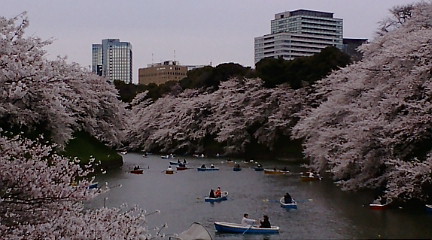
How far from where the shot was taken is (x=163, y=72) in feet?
425

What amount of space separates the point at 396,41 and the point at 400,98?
3.38 m

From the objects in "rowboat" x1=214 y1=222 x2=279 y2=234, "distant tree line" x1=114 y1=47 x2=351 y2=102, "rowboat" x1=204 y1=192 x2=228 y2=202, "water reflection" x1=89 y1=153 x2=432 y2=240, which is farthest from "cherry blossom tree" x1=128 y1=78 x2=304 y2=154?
"rowboat" x1=214 y1=222 x2=279 y2=234

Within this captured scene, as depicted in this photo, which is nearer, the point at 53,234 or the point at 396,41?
the point at 53,234

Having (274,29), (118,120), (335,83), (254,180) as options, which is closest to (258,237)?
(254,180)

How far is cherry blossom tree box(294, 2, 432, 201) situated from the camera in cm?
1912

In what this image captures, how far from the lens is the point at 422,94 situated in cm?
2019

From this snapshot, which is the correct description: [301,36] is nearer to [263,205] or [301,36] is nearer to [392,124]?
[263,205]

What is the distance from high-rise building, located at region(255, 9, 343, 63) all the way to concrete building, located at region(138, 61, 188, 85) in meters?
18.9

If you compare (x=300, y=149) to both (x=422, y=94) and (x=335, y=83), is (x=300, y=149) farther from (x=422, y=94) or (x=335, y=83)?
(x=422, y=94)

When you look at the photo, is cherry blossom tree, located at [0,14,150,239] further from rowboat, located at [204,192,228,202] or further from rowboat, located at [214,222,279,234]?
rowboat, located at [204,192,228,202]

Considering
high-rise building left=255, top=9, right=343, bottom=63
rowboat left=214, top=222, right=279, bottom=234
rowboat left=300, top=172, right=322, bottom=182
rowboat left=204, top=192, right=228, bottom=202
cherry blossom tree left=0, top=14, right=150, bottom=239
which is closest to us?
cherry blossom tree left=0, top=14, right=150, bottom=239

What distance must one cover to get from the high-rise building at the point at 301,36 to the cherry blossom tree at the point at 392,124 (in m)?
91.7

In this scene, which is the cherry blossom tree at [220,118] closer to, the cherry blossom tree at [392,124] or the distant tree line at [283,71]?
the distant tree line at [283,71]

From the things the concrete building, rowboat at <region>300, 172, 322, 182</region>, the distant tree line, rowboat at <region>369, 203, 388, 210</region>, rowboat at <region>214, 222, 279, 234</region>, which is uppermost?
the concrete building
